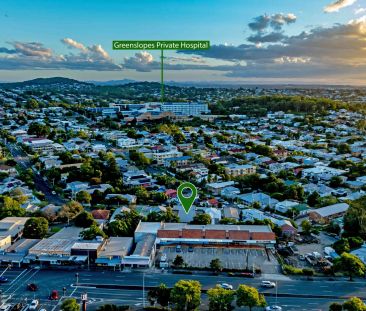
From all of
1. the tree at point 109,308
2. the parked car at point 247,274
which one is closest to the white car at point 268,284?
the parked car at point 247,274

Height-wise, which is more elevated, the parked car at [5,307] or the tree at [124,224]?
the parked car at [5,307]

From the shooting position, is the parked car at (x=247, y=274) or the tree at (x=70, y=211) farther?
the tree at (x=70, y=211)

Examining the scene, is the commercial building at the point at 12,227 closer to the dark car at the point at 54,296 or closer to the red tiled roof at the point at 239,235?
the dark car at the point at 54,296

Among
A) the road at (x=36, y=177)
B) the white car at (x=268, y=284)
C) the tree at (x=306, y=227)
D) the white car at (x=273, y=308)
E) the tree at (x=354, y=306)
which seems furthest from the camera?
the road at (x=36, y=177)

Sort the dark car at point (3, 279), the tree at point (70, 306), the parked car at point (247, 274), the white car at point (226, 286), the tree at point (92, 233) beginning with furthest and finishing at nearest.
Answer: the tree at point (92, 233) → the parked car at point (247, 274) → the dark car at point (3, 279) → the white car at point (226, 286) → the tree at point (70, 306)

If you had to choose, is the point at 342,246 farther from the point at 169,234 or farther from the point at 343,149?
the point at 343,149

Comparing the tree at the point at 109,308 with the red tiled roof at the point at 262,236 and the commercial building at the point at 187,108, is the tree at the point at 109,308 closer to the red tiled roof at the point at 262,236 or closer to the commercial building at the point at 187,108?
the red tiled roof at the point at 262,236

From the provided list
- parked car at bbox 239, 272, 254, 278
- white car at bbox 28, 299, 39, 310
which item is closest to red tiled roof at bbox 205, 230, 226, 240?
parked car at bbox 239, 272, 254, 278
